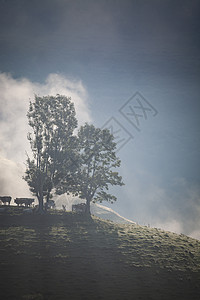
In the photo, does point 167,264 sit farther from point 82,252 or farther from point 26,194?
point 26,194

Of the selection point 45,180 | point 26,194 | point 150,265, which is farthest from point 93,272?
point 26,194

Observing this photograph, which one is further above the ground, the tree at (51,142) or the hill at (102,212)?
the tree at (51,142)

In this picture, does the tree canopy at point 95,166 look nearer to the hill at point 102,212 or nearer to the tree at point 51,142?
the tree at point 51,142

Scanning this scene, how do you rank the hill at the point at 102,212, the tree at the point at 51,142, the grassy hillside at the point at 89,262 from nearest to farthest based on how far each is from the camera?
1. the grassy hillside at the point at 89,262
2. the tree at the point at 51,142
3. the hill at the point at 102,212

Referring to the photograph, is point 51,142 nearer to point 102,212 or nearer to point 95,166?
point 95,166

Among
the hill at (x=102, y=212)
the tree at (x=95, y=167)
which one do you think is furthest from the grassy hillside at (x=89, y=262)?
the hill at (x=102, y=212)

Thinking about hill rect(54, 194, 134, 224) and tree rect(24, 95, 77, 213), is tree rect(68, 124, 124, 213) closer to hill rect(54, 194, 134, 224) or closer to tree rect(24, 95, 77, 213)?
tree rect(24, 95, 77, 213)

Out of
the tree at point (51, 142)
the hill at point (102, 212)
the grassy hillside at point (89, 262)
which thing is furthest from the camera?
the hill at point (102, 212)

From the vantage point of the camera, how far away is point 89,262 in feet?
72.0

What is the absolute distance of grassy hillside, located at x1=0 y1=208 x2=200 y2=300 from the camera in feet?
56.0

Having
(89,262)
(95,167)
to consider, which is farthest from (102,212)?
(89,262)

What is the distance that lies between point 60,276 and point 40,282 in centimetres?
201

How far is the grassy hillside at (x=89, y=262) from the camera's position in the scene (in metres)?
17.1

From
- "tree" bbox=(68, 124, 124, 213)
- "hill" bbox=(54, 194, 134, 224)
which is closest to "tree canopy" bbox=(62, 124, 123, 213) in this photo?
"tree" bbox=(68, 124, 124, 213)
